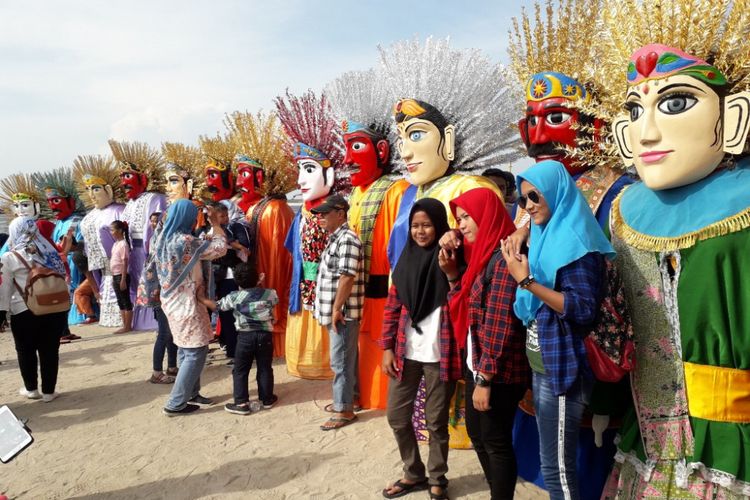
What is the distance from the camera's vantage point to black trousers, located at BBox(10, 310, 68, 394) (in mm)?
4387

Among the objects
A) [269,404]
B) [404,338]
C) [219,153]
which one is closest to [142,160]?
[219,153]

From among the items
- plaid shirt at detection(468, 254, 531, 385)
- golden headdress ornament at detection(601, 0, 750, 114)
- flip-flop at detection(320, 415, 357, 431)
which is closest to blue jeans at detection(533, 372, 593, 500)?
plaid shirt at detection(468, 254, 531, 385)

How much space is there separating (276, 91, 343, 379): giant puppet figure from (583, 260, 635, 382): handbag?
2826 millimetres

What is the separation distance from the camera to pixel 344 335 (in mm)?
3826

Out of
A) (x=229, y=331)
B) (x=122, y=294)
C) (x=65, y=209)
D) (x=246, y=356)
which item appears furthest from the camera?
(x=65, y=209)

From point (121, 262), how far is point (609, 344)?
22.7 feet

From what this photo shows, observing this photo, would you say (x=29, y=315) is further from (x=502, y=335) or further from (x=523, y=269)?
(x=523, y=269)

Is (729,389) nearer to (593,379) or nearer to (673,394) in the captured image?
(673,394)

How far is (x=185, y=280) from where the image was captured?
4004 mm

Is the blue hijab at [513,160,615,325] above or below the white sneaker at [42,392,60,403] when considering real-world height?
above

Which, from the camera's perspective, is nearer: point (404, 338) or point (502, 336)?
point (502, 336)

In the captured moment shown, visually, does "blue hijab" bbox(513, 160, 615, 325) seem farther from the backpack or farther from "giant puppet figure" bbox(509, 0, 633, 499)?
the backpack

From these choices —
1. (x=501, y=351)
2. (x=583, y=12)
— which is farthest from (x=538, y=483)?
(x=583, y=12)

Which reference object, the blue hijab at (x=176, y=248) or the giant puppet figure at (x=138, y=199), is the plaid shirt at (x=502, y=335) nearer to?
the blue hijab at (x=176, y=248)
